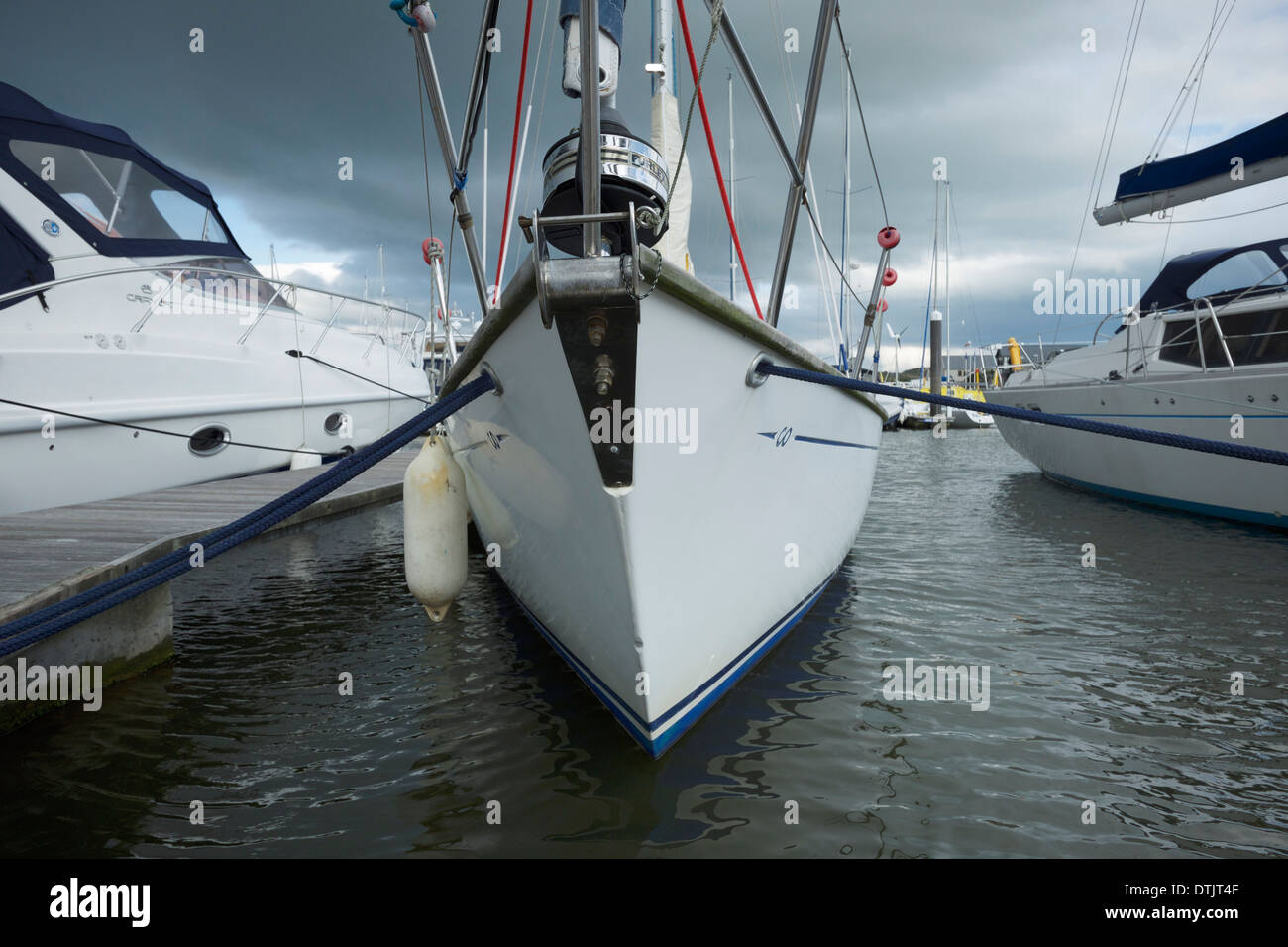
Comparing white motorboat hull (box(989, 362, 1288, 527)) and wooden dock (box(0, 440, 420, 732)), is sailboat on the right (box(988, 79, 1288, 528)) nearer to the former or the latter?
white motorboat hull (box(989, 362, 1288, 527))

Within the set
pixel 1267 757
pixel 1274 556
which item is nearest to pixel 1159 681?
pixel 1267 757

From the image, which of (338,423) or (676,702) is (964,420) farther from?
(676,702)

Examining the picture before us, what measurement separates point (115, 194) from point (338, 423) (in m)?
3.46

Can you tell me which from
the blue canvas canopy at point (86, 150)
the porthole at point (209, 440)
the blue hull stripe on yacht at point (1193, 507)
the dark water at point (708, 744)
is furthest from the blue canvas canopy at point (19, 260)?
the blue hull stripe on yacht at point (1193, 507)

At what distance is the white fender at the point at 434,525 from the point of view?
3.58 metres

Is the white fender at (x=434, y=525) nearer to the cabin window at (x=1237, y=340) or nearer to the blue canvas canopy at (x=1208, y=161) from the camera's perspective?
the cabin window at (x=1237, y=340)

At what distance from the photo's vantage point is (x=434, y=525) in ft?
11.8

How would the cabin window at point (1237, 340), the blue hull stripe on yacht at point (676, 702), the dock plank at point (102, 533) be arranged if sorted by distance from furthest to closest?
1. the cabin window at point (1237, 340)
2. the dock plank at point (102, 533)
3. the blue hull stripe on yacht at point (676, 702)

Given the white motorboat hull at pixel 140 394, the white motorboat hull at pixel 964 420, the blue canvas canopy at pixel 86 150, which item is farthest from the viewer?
the white motorboat hull at pixel 964 420

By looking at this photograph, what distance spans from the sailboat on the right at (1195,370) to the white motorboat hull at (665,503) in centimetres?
Answer: 617

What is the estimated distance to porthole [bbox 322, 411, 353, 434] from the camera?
28.2 feet

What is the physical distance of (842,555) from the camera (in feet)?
16.3

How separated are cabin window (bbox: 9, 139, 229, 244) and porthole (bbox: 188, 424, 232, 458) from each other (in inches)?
97.3

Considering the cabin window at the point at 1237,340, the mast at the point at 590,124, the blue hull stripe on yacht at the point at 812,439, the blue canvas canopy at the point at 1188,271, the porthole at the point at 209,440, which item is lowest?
the blue hull stripe on yacht at the point at 812,439
